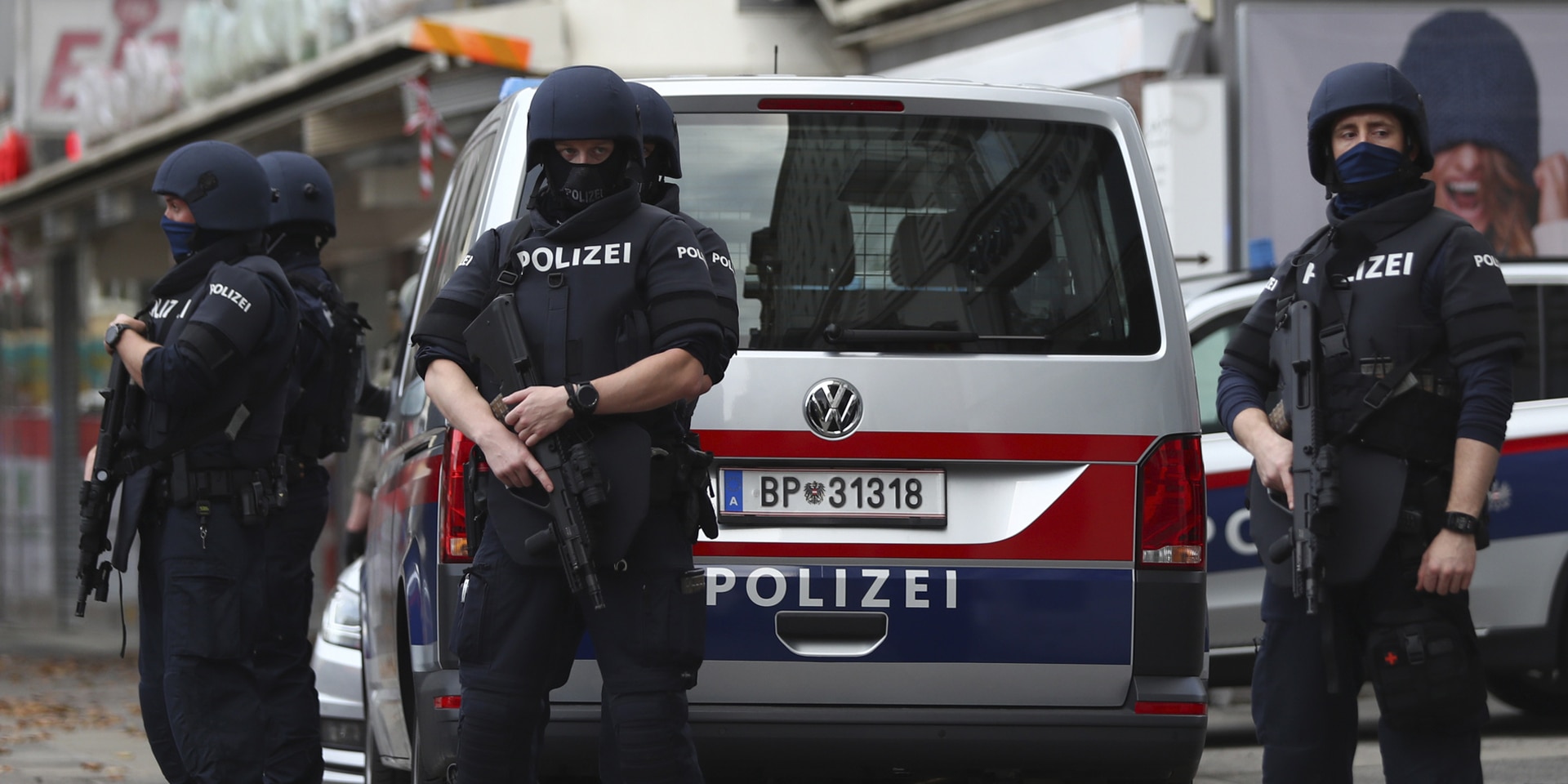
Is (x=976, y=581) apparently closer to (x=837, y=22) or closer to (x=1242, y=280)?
(x=1242, y=280)

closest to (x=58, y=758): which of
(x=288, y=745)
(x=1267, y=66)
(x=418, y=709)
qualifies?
(x=288, y=745)

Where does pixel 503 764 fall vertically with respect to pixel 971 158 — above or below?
below

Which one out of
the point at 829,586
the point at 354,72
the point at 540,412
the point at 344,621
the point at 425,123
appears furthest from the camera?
the point at 354,72

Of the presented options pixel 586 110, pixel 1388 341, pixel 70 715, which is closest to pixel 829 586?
pixel 586 110

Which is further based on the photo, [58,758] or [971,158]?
[58,758]

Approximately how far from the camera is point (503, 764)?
405 centimetres

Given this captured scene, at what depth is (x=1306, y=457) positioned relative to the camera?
13.6ft

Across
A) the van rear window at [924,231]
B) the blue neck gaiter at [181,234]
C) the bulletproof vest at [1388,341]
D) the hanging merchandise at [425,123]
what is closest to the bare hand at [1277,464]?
the bulletproof vest at [1388,341]

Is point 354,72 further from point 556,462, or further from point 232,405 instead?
point 556,462

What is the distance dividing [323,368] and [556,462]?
8.63ft

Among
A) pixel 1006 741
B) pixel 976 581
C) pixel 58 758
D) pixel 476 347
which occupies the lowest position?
pixel 58 758

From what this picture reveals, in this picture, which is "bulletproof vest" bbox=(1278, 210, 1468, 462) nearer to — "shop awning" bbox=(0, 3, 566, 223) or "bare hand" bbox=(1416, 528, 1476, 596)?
"bare hand" bbox=(1416, 528, 1476, 596)

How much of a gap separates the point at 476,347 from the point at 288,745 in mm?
2433

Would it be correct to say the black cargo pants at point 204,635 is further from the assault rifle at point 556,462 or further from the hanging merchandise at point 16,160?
the hanging merchandise at point 16,160
